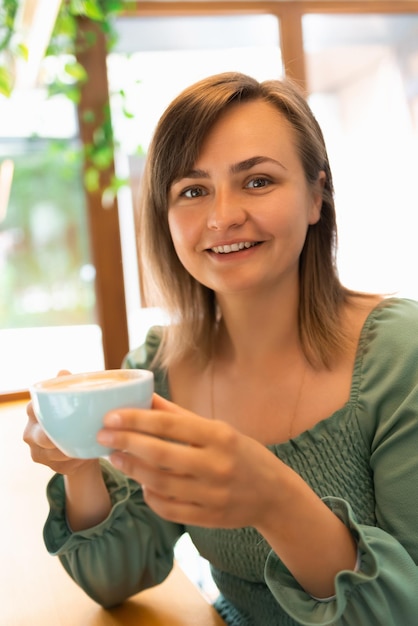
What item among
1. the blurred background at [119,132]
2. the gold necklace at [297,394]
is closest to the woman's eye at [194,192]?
the gold necklace at [297,394]

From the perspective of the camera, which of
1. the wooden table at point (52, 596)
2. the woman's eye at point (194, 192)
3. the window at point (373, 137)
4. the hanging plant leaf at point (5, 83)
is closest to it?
the wooden table at point (52, 596)

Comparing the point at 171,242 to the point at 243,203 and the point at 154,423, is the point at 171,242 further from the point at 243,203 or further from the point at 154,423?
the point at 154,423

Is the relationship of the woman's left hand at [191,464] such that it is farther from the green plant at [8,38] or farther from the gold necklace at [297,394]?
the green plant at [8,38]

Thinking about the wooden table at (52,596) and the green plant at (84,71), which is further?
the green plant at (84,71)

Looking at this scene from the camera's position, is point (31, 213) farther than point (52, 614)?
Yes

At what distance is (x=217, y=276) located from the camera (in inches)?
45.2

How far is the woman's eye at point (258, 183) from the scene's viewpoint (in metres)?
1.13

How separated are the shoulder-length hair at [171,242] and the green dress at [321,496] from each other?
118mm

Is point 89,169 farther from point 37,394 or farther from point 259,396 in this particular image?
point 37,394

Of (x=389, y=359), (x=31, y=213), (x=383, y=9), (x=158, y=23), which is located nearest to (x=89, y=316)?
(x=31, y=213)

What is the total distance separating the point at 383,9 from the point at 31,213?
214cm

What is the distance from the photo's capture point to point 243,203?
1111 mm

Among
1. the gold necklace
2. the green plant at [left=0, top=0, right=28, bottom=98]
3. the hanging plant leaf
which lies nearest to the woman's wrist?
the gold necklace

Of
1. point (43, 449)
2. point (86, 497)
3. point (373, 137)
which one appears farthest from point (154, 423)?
point (373, 137)
